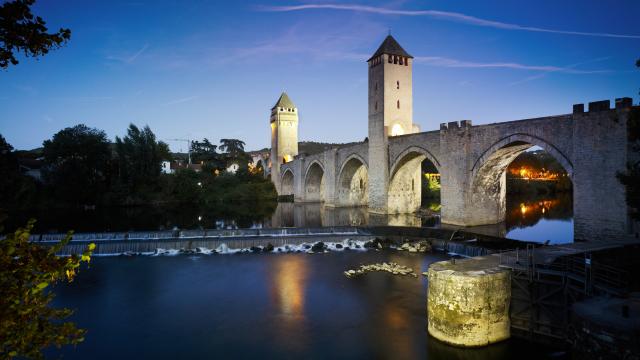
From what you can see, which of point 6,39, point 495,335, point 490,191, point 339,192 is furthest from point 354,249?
point 339,192

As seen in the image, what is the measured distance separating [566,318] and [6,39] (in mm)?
10598

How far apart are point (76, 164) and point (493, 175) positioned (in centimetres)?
4207

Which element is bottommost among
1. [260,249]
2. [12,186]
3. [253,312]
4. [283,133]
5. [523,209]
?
[253,312]

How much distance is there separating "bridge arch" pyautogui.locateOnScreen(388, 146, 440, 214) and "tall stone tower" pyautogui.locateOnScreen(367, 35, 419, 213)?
1.91 feet

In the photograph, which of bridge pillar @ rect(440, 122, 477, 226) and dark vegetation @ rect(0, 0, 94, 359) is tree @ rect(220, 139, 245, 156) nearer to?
bridge pillar @ rect(440, 122, 477, 226)

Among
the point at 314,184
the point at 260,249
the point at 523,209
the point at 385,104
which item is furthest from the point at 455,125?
the point at 314,184

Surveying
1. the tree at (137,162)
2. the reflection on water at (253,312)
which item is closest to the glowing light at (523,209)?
the reflection on water at (253,312)

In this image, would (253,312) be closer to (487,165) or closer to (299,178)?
(487,165)

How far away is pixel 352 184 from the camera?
41.1 meters

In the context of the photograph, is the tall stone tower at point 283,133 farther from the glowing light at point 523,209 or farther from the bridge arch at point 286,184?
the glowing light at point 523,209

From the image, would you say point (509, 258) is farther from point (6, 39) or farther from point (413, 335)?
point (6, 39)

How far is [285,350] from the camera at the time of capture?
9.45 metres

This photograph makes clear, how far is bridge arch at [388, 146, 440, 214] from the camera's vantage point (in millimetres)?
30188

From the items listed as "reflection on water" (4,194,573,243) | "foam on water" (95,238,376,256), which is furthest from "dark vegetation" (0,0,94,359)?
"reflection on water" (4,194,573,243)
